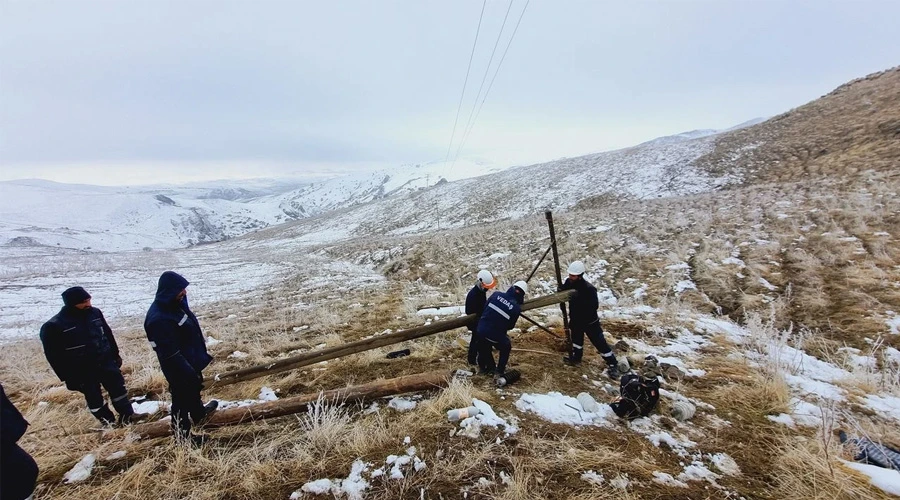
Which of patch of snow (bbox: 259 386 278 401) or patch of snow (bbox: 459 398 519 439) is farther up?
patch of snow (bbox: 459 398 519 439)

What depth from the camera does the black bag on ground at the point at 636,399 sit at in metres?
4.09

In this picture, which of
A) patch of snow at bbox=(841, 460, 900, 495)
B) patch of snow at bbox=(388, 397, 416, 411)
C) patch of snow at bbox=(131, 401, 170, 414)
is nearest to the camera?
patch of snow at bbox=(841, 460, 900, 495)

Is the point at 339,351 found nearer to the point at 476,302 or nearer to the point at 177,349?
the point at 177,349

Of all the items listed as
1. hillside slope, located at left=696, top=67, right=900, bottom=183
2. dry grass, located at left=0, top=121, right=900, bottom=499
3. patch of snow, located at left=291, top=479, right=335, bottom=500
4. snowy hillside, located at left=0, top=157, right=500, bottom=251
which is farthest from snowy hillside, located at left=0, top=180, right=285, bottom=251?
hillside slope, located at left=696, top=67, right=900, bottom=183

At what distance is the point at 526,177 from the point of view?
40.0 meters

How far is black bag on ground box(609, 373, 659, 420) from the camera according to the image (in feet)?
13.4

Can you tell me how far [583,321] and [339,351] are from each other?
347cm

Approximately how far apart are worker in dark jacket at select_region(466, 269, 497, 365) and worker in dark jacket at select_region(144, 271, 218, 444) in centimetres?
332

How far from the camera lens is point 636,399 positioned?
4.11 metres

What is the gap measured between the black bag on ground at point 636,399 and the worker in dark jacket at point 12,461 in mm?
4935

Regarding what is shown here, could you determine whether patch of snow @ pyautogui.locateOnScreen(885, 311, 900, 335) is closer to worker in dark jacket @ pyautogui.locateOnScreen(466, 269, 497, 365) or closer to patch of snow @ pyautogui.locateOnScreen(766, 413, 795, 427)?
patch of snow @ pyautogui.locateOnScreen(766, 413, 795, 427)

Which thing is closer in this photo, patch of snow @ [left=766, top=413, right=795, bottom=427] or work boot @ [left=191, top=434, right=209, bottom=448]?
work boot @ [left=191, top=434, right=209, bottom=448]

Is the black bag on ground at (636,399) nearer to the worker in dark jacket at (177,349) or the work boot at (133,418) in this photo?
the worker in dark jacket at (177,349)

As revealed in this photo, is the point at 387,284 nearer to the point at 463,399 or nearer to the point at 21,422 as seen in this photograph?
the point at 463,399
